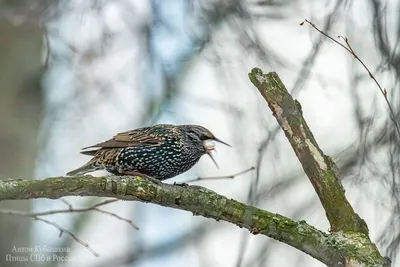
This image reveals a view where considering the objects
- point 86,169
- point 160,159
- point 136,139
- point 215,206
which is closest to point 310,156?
point 215,206

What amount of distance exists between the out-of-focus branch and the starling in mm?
1267

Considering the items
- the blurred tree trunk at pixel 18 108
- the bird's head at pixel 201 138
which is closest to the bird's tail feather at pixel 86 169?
the blurred tree trunk at pixel 18 108

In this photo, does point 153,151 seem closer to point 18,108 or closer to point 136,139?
point 136,139

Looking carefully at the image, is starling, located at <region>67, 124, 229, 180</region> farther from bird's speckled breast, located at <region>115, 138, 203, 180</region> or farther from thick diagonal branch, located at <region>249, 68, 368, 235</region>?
thick diagonal branch, located at <region>249, 68, 368, 235</region>

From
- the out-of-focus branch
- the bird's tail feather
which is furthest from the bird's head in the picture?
the out-of-focus branch

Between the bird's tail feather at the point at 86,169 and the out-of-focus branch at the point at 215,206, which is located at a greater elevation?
the bird's tail feather at the point at 86,169

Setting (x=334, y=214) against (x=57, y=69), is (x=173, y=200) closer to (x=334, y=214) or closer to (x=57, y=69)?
(x=334, y=214)

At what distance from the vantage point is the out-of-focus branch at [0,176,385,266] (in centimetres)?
273

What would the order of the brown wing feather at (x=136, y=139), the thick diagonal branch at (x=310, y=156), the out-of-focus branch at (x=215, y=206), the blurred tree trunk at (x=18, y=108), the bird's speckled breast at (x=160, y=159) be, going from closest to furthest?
the out-of-focus branch at (x=215, y=206) → the thick diagonal branch at (x=310, y=156) → the bird's speckled breast at (x=160, y=159) → the brown wing feather at (x=136, y=139) → the blurred tree trunk at (x=18, y=108)

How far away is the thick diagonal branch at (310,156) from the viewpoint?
2957 millimetres

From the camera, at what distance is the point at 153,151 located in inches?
173

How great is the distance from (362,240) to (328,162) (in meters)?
0.39

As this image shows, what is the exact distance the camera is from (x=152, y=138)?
4.50 meters

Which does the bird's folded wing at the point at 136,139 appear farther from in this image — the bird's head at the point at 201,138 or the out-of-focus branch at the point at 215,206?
the out-of-focus branch at the point at 215,206
